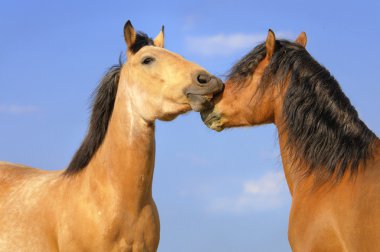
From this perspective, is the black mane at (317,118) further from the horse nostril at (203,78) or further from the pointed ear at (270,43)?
the horse nostril at (203,78)

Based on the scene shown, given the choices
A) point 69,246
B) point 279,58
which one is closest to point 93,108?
point 69,246

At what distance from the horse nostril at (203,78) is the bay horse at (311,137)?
0.24 metres

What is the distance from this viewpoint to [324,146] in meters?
7.21

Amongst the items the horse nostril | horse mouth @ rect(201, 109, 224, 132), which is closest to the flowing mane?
the horse nostril

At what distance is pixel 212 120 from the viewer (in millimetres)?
8133

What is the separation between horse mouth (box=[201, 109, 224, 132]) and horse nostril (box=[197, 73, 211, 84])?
0.32 metres

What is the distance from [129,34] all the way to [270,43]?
188 centimetres

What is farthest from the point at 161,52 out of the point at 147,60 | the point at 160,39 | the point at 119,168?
the point at 119,168

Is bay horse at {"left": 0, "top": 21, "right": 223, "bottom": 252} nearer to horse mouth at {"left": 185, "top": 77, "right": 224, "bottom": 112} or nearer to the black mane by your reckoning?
horse mouth at {"left": 185, "top": 77, "right": 224, "bottom": 112}

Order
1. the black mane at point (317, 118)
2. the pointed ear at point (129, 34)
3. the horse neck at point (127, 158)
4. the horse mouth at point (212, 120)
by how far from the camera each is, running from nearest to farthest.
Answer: the black mane at point (317, 118) < the horse mouth at point (212, 120) < the horse neck at point (127, 158) < the pointed ear at point (129, 34)

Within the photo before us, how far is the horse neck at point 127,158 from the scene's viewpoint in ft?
27.5

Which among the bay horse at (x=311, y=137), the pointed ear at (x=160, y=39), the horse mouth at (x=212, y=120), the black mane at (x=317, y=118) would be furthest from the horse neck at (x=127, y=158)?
the black mane at (x=317, y=118)

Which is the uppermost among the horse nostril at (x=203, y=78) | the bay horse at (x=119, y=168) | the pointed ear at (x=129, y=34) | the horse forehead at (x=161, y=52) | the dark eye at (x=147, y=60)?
the pointed ear at (x=129, y=34)

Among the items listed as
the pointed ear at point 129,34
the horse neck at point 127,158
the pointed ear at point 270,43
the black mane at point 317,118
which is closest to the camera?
the black mane at point 317,118
